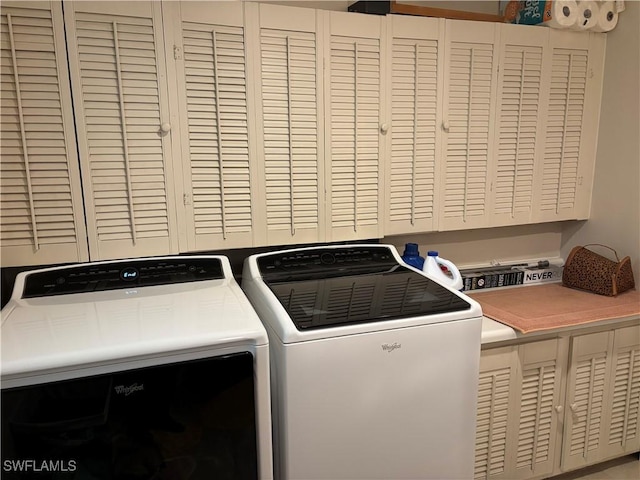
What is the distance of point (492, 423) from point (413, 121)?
126 cm

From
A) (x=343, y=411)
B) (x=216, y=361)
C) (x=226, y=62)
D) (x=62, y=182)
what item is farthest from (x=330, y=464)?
(x=226, y=62)

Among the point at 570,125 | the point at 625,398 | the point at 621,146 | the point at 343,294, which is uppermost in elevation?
the point at 570,125

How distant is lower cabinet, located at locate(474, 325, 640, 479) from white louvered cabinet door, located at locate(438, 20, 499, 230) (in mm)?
631

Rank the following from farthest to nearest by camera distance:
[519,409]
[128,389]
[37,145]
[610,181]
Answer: [610,181], [519,409], [37,145], [128,389]

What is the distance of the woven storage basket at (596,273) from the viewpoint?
81.7 inches

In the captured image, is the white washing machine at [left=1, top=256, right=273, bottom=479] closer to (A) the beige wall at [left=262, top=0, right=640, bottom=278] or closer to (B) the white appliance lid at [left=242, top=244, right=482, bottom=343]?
(B) the white appliance lid at [left=242, top=244, right=482, bottom=343]

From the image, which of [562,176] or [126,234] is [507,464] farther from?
[126,234]

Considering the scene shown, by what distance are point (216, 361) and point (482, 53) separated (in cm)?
165

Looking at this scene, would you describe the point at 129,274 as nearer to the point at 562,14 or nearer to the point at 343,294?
the point at 343,294

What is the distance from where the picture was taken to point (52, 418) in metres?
1.08

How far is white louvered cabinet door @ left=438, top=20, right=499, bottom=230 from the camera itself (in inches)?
75.4

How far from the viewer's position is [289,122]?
68.2 inches

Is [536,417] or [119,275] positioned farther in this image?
[536,417]

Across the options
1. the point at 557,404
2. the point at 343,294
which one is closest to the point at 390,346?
the point at 343,294
